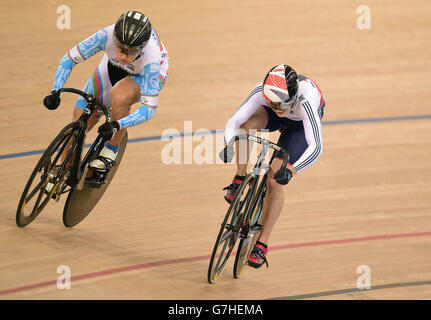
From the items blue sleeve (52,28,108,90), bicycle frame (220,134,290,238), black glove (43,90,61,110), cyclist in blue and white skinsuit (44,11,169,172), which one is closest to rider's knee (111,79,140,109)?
cyclist in blue and white skinsuit (44,11,169,172)

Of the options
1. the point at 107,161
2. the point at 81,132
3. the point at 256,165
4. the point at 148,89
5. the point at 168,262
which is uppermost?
the point at 148,89

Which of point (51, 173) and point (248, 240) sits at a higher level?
point (51, 173)

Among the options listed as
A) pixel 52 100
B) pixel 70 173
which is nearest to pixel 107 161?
pixel 70 173

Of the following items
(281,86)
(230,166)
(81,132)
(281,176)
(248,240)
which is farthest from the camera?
(230,166)

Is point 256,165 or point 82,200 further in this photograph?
point 82,200

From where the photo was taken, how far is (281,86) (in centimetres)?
407

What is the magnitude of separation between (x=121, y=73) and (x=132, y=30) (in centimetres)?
49

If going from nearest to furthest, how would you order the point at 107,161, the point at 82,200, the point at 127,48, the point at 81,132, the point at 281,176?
the point at 281,176, the point at 127,48, the point at 81,132, the point at 107,161, the point at 82,200

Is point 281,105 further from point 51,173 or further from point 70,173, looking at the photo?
point 51,173

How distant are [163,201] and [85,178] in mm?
804

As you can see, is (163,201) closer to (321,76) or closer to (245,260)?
(245,260)

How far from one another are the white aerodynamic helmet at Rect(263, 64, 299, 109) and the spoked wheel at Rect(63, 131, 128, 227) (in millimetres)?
1180

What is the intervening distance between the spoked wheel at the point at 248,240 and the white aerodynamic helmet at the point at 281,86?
59cm

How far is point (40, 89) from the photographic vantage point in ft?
21.3
